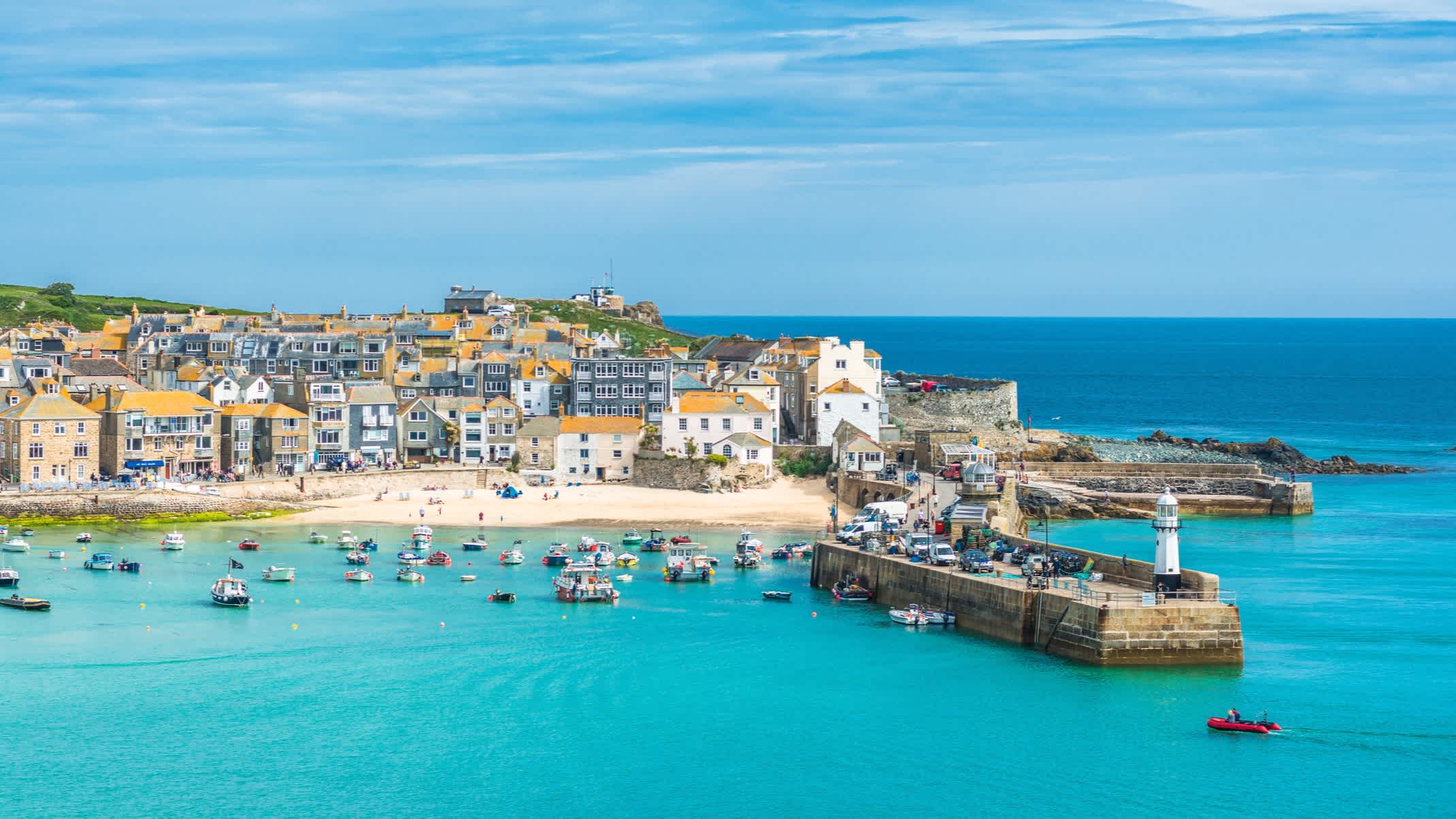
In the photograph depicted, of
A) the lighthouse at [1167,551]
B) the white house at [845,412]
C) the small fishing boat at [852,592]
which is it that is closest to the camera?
the lighthouse at [1167,551]

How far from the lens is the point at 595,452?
3177 inches

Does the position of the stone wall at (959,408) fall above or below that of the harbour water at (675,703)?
above

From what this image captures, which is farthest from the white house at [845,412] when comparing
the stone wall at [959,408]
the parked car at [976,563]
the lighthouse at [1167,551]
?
the lighthouse at [1167,551]

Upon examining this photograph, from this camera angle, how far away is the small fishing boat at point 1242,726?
38094 mm

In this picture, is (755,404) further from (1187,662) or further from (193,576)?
(1187,662)

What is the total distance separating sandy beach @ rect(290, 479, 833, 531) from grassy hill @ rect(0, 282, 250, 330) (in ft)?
225

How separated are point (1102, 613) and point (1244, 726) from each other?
16.9 ft

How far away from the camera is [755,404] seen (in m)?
82.6

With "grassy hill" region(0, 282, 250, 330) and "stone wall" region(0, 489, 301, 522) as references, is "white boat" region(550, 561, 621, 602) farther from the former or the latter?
"grassy hill" region(0, 282, 250, 330)

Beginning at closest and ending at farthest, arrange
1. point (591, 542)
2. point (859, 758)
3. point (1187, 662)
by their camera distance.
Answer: point (859, 758) → point (1187, 662) → point (591, 542)

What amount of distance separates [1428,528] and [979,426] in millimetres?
29219

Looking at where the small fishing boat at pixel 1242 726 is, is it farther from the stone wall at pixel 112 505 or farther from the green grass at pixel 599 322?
the green grass at pixel 599 322

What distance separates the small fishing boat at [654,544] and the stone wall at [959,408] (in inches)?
1236

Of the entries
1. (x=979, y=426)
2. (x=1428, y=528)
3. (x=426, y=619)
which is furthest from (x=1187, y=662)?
(x=979, y=426)
